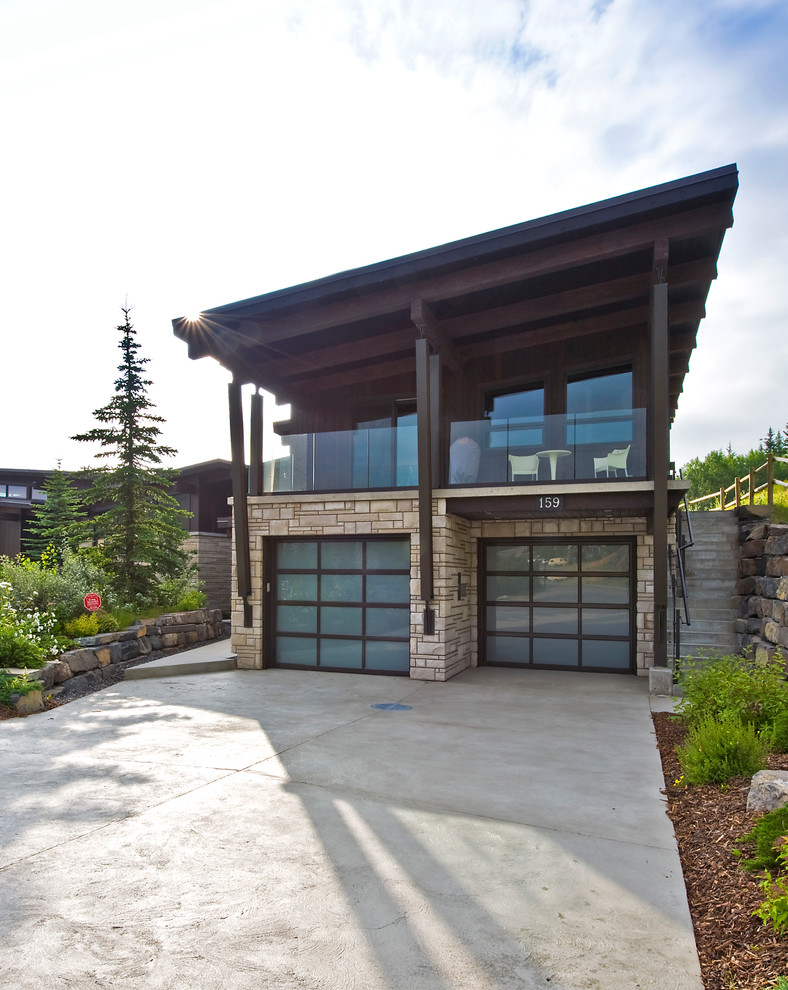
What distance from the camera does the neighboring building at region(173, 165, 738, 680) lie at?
33.4 ft

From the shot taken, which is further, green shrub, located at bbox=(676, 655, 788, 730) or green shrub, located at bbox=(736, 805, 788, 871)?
green shrub, located at bbox=(676, 655, 788, 730)

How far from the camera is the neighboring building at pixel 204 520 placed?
19016mm

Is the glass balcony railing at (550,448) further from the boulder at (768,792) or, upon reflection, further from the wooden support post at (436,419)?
the boulder at (768,792)

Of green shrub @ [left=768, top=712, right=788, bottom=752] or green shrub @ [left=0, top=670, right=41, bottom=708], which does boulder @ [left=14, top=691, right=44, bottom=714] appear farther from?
green shrub @ [left=768, top=712, right=788, bottom=752]

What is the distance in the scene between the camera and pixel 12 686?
28.7ft

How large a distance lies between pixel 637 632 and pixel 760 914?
8.41 meters

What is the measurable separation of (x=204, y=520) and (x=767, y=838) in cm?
1900

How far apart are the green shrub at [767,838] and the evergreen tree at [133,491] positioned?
42.0 ft

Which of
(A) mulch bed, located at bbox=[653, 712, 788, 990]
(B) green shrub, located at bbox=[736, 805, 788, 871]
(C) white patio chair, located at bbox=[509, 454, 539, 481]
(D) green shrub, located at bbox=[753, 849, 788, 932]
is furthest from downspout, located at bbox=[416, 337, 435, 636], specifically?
(D) green shrub, located at bbox=[753, 849, 788, 932]

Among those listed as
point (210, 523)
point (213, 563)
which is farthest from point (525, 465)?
point (210, 523)

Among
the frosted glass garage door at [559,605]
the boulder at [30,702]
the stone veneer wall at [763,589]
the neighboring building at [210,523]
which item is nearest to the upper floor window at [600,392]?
the frosted glass garage door at [559,605]

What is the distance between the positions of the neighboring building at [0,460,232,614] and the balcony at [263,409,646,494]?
232 inches

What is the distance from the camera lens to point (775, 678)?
6414 millimetres

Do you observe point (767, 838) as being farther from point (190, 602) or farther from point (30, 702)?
point (190, 602)
